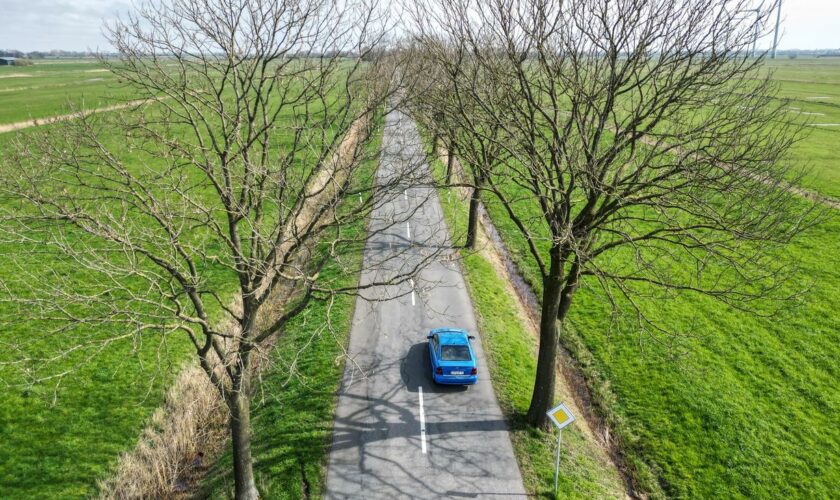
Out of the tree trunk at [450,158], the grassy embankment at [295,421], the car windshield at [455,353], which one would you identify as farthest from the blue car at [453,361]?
the tree trunk at [450,158]

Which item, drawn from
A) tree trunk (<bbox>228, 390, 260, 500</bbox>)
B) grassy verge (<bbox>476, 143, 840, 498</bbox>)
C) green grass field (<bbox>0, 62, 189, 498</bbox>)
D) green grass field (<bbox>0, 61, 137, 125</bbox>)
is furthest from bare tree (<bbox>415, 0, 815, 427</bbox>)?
green grass field (<bbox>0, 61, 137, 125</bbox>)

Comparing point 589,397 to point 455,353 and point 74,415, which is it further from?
point 74,415

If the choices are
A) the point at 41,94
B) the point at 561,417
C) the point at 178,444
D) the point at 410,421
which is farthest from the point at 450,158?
the point at 41,94

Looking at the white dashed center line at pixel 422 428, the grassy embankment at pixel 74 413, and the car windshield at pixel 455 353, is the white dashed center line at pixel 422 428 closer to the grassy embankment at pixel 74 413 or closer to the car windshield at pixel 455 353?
the car windshield at pixel 455 353

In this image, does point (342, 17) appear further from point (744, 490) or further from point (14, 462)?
point (744, 490)

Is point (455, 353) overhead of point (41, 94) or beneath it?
beneath

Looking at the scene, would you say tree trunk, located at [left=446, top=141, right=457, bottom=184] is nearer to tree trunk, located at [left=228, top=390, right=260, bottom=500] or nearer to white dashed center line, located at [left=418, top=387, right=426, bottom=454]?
white dashed center line, located at [left=418, top=387, right=426, bottom=454]

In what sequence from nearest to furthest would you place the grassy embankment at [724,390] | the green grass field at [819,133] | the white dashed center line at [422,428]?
the grassy embankment at [724,390] < the white dashed center line at [422,428] < the green grass field at [819,133]
